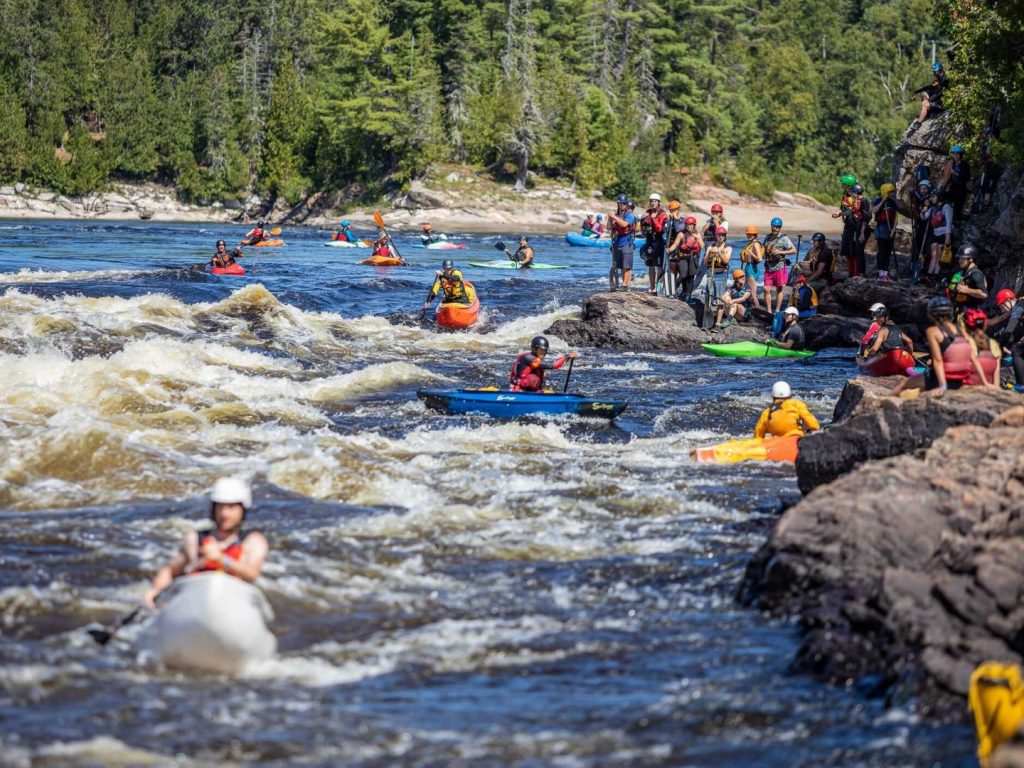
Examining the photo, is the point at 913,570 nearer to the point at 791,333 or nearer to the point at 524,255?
the point at 791,333

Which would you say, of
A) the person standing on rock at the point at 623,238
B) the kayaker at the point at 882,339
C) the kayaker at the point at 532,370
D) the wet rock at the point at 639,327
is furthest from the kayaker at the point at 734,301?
the kayaker at the point at 532,370

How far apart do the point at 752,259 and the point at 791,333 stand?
2.16 metres

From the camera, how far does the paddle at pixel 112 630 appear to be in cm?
732

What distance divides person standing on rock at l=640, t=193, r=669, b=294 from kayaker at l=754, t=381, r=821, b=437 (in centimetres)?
949

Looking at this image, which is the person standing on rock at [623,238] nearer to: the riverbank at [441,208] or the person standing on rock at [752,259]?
the person standing on rock at [752,259]

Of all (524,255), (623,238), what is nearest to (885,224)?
(623,238)

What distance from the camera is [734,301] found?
22906 millimetres

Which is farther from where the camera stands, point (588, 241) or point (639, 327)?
point (588, 241)

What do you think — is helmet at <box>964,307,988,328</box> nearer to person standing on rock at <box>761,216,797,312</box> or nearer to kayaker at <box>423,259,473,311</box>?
person standing on rock at <box>761,216,797,312</box>

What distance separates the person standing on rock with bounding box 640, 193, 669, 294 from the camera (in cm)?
2289

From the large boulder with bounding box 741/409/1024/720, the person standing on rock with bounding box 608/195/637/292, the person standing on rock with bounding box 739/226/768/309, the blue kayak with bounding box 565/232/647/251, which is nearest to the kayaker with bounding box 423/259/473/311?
the person standing on rock with bounding box 608/195/637/292

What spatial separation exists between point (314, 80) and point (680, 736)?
255 ft

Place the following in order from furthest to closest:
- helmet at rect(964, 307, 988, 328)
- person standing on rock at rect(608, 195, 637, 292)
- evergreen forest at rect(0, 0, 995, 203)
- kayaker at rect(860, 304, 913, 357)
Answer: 1. evergreen forest at rect(0, 0, 995, 203)
2. person standing on rock at rect(608, 195, 637, 292)
3. kayaker at rect(860, 304, 913, 357)
4. helmet at rect(964, 307, 988, 328)

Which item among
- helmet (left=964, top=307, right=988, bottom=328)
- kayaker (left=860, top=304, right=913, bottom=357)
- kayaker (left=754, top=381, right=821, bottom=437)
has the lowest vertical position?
kayaker (left=754, top=381, right=821, bottom=437)
